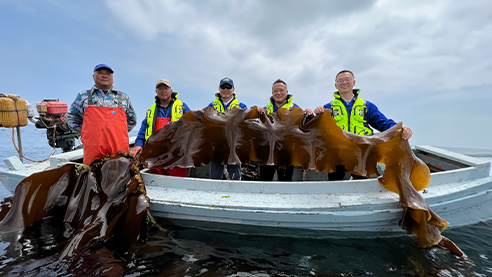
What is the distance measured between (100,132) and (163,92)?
108 cm

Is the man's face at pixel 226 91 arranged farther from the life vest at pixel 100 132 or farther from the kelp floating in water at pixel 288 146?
the life vest at pixel 100 132

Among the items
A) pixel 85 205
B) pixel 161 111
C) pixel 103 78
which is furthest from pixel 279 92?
pixel 85 205

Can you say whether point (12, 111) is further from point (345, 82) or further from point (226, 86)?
point (345, 82)

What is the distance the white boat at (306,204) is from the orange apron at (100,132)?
0.69m

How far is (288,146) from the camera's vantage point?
2.66 m

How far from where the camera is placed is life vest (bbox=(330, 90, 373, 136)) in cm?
324

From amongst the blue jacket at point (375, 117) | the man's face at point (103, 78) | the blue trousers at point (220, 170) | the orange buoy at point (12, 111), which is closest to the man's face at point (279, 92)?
the blue jacket at point (375, 117)

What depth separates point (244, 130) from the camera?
2750mm

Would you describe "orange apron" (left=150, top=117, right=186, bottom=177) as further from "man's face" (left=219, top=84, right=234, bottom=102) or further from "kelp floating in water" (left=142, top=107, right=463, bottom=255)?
"man's face" (left=219, top=84, right=234, bottom=102)

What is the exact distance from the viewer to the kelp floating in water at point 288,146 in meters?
2.33

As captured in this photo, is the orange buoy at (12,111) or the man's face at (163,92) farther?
the orange buoy at (12,111)

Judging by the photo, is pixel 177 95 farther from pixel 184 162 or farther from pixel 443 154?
pixel 443 154

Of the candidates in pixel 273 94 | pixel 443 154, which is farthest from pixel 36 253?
pixel 443 154

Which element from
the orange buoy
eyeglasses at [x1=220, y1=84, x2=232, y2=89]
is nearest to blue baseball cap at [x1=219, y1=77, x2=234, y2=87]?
eyeglasses at [x1=220, y1=84, x2=232, y2=89]
